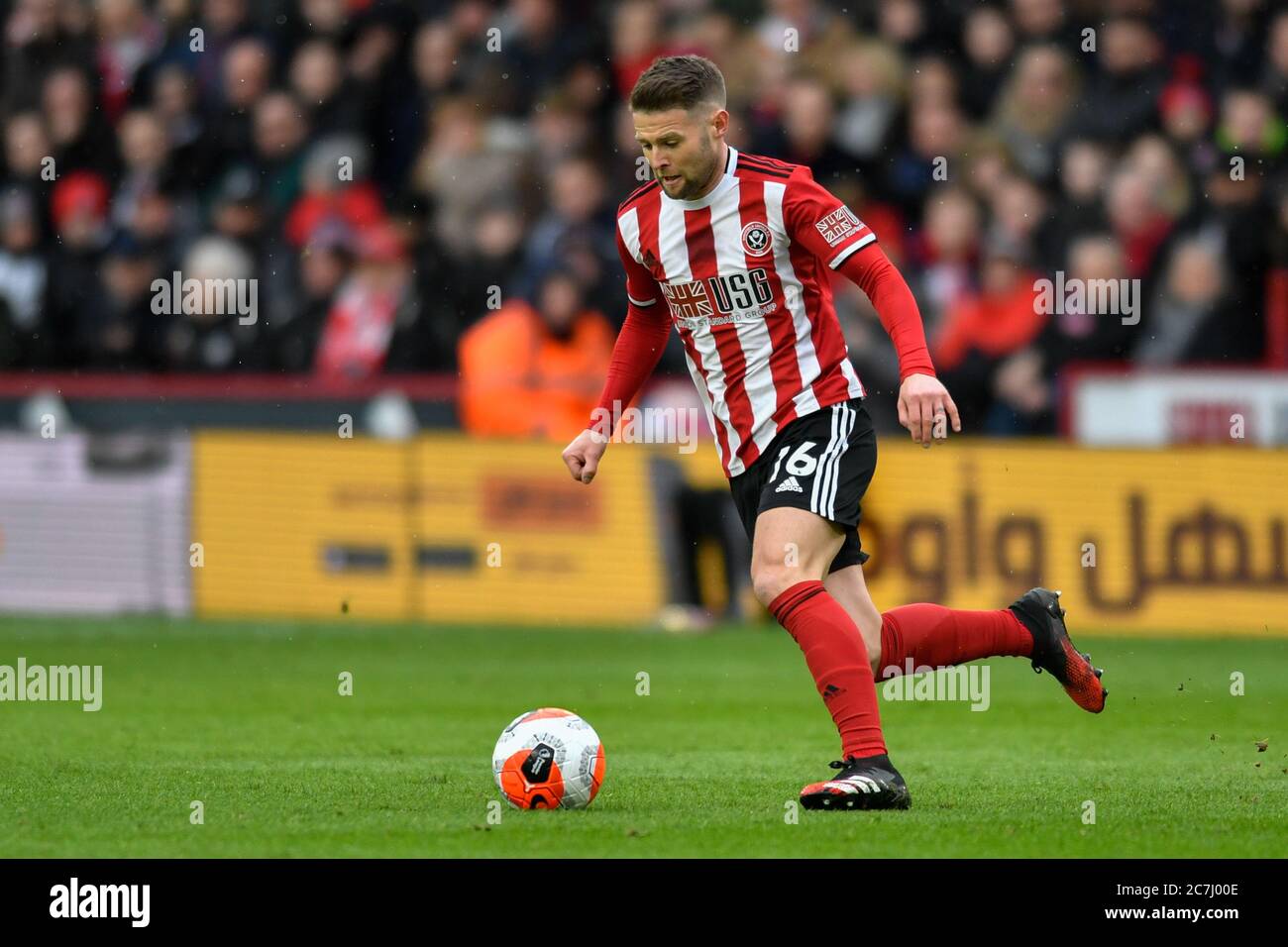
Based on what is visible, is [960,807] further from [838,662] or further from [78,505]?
[78,505]

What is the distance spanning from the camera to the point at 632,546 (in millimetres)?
13039

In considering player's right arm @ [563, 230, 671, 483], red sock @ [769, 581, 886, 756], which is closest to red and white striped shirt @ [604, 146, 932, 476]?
player's right arm @ [563, 230, 671, 483]

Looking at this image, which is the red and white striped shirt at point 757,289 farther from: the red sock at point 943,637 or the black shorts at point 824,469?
the red sock at point 943,637

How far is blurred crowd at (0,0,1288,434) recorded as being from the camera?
43.9ft

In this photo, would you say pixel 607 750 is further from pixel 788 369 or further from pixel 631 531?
pixel 631 531

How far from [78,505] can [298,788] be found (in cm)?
733

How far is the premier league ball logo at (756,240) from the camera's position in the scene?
20.9ft

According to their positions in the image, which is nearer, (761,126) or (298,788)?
(298,788)

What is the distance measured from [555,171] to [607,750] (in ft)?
26.2

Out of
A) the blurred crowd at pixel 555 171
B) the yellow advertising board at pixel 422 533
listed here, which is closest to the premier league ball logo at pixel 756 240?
the yellow advertising board at pixel 422 533

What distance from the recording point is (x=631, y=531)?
1305cm

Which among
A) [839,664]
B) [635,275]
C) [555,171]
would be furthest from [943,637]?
[555,171]

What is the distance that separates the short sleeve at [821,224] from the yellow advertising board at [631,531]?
6.20m

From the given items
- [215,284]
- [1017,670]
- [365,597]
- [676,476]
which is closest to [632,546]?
[676,476]
